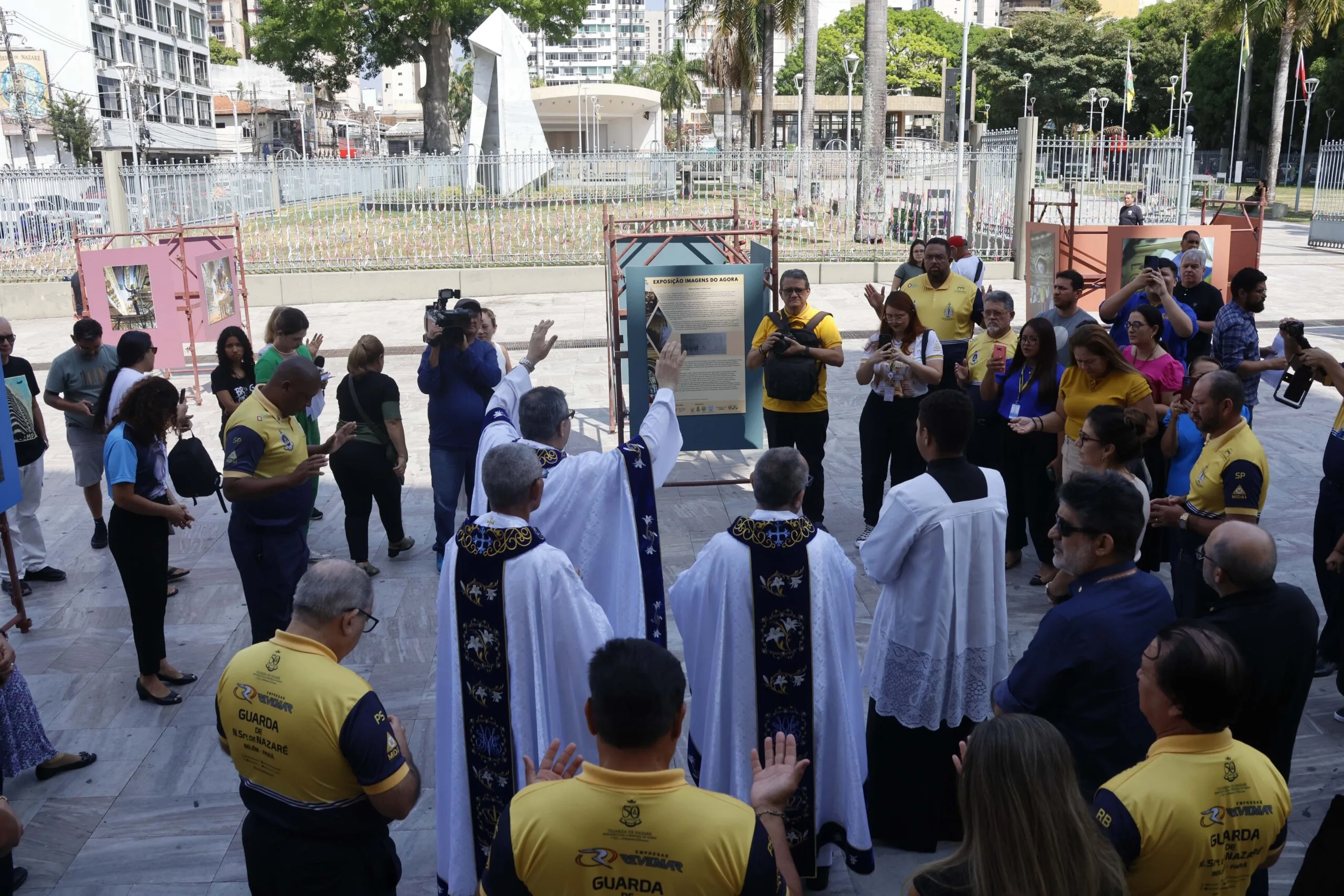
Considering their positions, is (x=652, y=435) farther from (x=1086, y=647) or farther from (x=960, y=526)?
(x=1086, y=647)

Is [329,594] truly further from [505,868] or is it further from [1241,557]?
[1241,557]

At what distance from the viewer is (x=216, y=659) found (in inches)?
238

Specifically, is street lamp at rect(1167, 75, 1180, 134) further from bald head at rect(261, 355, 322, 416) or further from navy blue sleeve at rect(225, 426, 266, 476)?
navy blue sleeve at rect(225, 426, 266, 476)

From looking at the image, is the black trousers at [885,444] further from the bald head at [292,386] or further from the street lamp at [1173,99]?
the street lamp at [1173,99]

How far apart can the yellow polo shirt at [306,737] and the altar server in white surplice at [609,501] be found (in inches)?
52.6

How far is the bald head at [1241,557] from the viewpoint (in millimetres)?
3260

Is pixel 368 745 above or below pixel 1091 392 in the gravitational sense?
below

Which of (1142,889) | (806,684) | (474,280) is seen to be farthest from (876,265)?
(1142,889)

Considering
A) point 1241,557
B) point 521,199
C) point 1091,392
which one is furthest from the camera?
point 521,199

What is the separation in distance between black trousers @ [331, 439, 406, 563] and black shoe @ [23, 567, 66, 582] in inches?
76.1

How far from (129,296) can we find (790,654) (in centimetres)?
1052

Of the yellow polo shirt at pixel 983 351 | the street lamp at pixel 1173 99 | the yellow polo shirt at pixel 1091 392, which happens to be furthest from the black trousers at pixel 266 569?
the street lamp at pixel 1173 99

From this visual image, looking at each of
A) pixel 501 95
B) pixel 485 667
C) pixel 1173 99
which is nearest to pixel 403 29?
pixel 501 95

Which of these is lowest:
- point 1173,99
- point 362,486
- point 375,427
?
point 362,486
